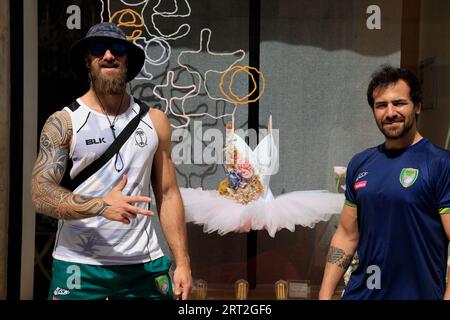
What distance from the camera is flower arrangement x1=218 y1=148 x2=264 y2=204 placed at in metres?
5.28

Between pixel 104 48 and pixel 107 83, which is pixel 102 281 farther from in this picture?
pixel 104 48

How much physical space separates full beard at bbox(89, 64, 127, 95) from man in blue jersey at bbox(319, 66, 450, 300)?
1310mm

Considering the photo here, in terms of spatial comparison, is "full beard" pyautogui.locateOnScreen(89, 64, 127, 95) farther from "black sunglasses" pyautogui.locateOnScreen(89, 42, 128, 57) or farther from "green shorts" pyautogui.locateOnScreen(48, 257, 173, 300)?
"green shorts" pyautogui.locateOnScreen(48, 257, 173, 300)

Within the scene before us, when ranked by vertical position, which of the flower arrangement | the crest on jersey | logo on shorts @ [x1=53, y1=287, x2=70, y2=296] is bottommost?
logo on shorts @ [x1=53, y1=287, x2=70, y2=296]

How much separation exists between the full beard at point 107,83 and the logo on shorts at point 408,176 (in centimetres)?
151

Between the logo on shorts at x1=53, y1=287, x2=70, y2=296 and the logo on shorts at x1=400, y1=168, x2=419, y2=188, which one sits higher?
the logo on shorts at x1=400, y1=168, x2=419, y2=188

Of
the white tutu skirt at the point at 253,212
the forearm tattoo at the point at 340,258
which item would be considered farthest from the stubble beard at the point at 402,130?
the white tutu skirt at the point at 253,212

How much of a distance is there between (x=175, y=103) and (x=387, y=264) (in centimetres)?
277

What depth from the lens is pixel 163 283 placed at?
338cm

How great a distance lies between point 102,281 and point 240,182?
2.22 metres

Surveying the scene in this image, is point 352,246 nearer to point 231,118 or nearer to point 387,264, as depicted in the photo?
point 387,264

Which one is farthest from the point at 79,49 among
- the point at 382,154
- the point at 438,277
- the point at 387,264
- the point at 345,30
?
the point at 345,30

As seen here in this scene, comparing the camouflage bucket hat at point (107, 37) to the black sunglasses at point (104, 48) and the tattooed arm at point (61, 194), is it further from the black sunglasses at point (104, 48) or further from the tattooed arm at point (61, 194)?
Answer: the tattooed arm at point (61, 194)

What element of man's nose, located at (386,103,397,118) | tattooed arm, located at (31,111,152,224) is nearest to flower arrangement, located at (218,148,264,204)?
tattooed arm, located at (31,111,152,224)
